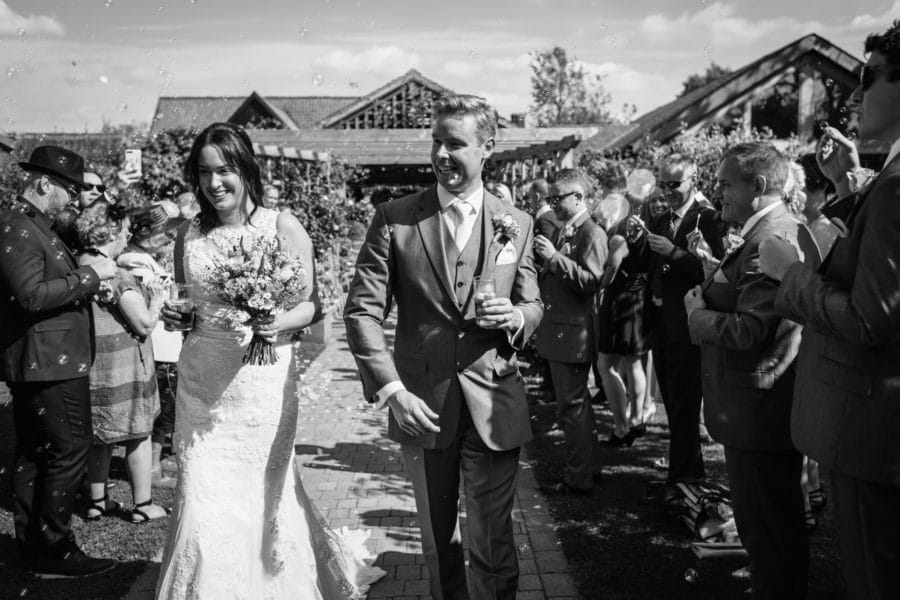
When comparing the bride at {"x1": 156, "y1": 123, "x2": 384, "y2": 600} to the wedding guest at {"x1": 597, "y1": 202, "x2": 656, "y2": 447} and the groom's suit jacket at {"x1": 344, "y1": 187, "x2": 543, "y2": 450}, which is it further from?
the wedding guest at {"x1": 597, "y1": 202, "x2": 656, "y2": 447}

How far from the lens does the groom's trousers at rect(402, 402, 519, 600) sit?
10.9 ft

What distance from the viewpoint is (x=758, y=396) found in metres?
3.46

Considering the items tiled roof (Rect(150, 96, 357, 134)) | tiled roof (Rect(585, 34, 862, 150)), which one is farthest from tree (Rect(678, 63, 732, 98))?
tiled roof (Rect(585, 34, 862, 150))

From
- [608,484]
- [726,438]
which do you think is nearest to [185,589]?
[726,438]

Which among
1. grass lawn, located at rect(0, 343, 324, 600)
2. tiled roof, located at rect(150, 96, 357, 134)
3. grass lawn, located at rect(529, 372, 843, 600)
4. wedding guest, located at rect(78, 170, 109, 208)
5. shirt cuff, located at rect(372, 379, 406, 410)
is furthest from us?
tiled roof, located at rect(150, 96, 357, 134)

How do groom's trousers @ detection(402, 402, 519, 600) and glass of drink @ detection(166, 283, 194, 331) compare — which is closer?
groom's trousers @ detection(402, 402, 519, 600)

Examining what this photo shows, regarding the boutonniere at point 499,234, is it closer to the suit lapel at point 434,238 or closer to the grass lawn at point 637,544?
the suit lapel at point 434,238

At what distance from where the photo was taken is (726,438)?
3516 mm

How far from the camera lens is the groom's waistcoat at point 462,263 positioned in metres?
3.27

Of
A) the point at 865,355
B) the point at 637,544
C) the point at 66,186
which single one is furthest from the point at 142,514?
the point at 865,355

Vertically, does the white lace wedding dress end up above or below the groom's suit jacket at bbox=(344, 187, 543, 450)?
below

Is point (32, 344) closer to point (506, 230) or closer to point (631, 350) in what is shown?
point (506, 230)

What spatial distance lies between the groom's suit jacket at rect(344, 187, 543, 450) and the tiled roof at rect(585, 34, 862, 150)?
2084cm

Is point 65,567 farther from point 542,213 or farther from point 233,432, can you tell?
point 542,213
